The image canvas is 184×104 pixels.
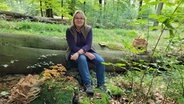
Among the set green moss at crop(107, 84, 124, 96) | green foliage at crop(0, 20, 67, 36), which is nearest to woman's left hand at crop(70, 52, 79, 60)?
green moss at crop(107, 84, 124, 96)

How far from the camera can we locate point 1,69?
5492 mm

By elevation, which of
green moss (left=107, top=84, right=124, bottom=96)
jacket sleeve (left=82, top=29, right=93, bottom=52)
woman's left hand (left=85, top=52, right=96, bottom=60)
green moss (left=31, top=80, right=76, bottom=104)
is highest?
jacket sleeve (left=82, top=29, right=93, bottom=52)

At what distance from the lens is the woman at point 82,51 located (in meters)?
5.33

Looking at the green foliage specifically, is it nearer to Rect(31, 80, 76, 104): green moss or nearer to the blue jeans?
the blue jeans

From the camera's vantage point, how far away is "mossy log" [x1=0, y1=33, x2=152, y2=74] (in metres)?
5.52

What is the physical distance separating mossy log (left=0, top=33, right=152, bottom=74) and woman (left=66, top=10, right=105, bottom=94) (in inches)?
18.1

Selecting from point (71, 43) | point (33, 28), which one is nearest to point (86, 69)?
point (71, 43)

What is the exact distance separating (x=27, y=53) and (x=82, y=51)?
1.03 metres

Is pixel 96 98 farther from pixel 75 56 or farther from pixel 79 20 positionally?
pixel 79 20

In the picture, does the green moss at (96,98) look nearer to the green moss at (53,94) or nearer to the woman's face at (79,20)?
the green moss at (53,94)

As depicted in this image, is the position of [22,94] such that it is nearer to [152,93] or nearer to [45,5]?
[152,93]

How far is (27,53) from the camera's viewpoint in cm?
570

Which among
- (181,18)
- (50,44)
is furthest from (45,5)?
(181,18)

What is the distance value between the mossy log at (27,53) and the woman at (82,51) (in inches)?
18.1
